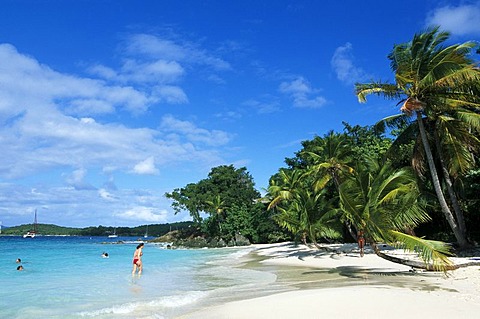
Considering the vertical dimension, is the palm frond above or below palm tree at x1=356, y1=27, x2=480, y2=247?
below

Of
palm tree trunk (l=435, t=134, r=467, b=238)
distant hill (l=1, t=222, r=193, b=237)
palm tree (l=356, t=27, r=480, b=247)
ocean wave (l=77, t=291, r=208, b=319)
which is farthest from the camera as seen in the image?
distant hill (l=1, t=222, r=193, b=237)

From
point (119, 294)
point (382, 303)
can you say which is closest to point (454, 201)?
point (382, 303)

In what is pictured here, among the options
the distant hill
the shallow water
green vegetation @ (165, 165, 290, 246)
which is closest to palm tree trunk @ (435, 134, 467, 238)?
the shallow water

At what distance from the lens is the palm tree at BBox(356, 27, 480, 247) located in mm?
Result: 13211

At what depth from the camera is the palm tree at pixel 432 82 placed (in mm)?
13211

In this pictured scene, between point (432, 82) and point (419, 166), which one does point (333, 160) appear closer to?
point (419, 166)

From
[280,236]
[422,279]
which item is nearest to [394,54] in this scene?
[422,279]

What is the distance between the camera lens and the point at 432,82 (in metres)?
13.4

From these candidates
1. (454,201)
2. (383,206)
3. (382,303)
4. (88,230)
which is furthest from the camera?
(88,230)

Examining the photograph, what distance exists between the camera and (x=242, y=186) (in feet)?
183

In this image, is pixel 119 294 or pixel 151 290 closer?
pixel 119 294

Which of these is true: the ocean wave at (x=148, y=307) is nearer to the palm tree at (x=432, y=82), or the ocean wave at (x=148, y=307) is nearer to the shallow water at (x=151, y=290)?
the shallow water at (x=151, y=290)

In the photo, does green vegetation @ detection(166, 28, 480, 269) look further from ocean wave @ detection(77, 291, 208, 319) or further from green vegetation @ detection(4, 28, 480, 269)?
ocean wave @ detection(77, 291, 208, 319)

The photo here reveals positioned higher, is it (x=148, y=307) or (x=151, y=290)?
(x=148, y=307)
